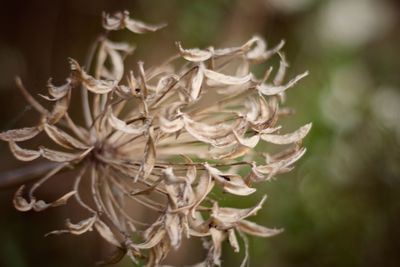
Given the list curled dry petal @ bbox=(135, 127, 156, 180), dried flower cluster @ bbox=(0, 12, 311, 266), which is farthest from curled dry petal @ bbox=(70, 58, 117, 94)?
curled dry petal @ bbox=(135, 127, 156, 180)

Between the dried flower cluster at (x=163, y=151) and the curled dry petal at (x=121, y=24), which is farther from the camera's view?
the curled dry petal at (x=121, y=24)

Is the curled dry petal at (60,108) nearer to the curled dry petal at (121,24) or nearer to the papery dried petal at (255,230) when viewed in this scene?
the curled dry petal at (121,24)

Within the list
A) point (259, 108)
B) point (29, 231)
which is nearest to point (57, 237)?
point (29, 231)

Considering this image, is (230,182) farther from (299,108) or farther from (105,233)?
(299,108)

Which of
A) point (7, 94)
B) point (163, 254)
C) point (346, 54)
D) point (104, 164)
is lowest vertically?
point (163, 254)

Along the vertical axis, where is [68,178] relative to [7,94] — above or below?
below

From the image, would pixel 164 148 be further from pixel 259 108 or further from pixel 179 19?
pixel 179 19

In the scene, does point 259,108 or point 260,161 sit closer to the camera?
point 259,108

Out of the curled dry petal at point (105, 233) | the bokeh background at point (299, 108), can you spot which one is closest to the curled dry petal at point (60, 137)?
the curled dry petal at point (105, 233)
